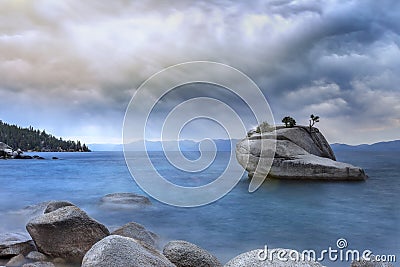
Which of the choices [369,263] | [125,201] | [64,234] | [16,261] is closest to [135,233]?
[64,234]

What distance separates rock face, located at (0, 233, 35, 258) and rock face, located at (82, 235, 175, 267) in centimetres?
355

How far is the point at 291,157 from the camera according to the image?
22.4 m

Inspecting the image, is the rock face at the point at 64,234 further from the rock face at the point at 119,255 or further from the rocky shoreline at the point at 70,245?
the rock face at the point at 119,255

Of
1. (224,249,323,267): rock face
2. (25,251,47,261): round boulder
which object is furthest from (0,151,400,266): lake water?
(224,249,323,267): rock face

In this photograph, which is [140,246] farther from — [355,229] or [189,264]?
[355,229]

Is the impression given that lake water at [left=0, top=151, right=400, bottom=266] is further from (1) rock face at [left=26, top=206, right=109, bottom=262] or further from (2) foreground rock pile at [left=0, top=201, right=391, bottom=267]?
(1) rock face at [left=26, top=206, right=109, bottom=262]

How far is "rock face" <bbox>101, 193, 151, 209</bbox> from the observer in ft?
43.9

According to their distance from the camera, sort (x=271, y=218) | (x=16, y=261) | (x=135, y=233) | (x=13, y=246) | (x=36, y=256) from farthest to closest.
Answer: (x=271, y=218), (x=135, y=233), (x=13, y=246), (x=36, y=256), (x=16, y=261)

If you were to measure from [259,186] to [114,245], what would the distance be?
17.6 m

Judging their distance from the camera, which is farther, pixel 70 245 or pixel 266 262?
pixel 70 245

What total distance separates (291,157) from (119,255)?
770 inches

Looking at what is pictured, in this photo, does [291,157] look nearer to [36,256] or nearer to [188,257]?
[188,257]

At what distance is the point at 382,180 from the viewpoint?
23.4m

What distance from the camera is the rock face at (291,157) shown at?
21.8 meters
